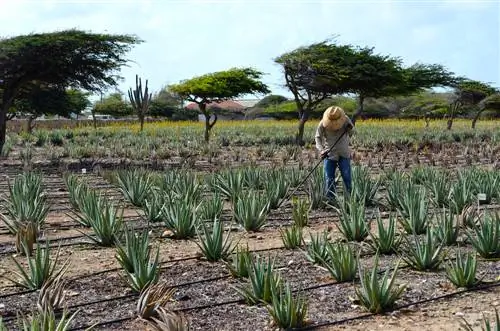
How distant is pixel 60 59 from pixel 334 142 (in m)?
9.53

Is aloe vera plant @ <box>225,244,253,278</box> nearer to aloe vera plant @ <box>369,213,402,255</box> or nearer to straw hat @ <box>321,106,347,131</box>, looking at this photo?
aloe vera plant @ <box>369,213,402,255</box>

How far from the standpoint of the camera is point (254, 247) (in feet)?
21.6

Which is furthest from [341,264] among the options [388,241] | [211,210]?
[211,210]

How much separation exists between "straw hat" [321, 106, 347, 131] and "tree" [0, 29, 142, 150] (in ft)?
29.0

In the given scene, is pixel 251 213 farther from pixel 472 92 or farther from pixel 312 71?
pixel 472 92

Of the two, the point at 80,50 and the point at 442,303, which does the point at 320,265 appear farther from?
the point at 80,50

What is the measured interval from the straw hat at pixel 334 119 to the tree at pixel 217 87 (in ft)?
51.4

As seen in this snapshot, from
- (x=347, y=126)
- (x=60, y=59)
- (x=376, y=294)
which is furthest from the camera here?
(x=60, y=59)

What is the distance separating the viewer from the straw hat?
359 inches

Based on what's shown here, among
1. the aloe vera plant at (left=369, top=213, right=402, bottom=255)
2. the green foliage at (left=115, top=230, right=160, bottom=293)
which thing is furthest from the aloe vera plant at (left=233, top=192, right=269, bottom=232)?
the green foliage at (left=115, top=230, right=160, bottom=293)

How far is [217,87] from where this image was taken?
25.7 m

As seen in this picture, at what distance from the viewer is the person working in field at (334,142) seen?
9.15 metres

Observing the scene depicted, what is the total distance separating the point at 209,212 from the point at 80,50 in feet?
33.8

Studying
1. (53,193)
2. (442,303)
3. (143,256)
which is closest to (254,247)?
(143,256)
